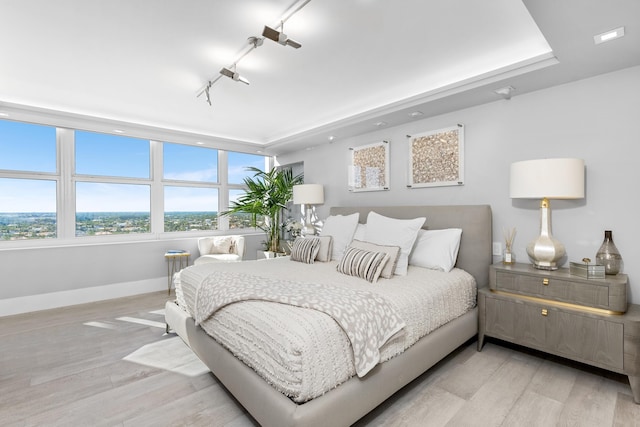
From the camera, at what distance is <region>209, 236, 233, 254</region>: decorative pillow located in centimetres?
502

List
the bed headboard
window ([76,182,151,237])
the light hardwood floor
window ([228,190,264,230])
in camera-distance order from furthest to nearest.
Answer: window ([228,190,264,230]), window ([76,182,151,237]), the bed headboard, the light hardwood floor

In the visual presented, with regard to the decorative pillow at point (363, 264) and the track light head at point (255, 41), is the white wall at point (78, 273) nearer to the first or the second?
the decorative pillow at point (363, 264)

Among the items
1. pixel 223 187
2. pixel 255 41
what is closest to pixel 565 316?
pixel 255 41

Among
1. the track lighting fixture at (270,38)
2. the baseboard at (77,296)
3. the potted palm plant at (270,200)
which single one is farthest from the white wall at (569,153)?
the baseboard at (77,296)

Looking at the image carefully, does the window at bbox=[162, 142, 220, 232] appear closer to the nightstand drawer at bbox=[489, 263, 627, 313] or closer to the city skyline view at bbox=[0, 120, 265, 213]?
the city skyline view at bbox=[0, 120, 265, 213]

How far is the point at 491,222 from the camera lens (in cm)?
307

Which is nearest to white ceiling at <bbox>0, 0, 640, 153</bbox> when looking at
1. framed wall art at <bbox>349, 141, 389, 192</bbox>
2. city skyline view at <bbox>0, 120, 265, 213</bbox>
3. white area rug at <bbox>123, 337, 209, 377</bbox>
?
framed wall art at <bbox>349, 141, 389, 192</bbox>

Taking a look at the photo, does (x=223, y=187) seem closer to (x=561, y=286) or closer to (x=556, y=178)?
(x=556, y=178)

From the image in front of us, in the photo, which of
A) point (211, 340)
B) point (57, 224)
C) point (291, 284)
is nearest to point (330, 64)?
point (291, 284)

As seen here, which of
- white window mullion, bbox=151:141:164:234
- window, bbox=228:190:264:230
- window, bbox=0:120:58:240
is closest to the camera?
window, bbox=0:120:58:240

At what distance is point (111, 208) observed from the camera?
462 cm

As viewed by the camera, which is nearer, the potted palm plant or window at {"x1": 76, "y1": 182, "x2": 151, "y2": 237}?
window at {"x1": 76, "y1": 182, "x2": 151, "y2": 237}

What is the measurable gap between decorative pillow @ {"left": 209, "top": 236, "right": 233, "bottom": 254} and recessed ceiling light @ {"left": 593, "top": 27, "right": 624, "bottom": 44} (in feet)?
15.8

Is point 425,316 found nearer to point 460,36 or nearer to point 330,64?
point 460,36
